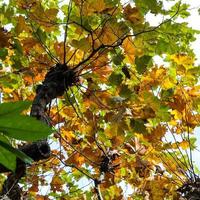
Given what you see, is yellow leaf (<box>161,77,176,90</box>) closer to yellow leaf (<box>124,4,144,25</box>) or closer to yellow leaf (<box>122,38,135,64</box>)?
yellow leaf (<box>122,38,135,64</box>)

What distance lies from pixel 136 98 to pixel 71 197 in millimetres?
3149

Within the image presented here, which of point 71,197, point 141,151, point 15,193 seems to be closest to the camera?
point 15,193

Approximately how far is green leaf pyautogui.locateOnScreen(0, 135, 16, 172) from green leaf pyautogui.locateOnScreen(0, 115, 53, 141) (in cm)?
2

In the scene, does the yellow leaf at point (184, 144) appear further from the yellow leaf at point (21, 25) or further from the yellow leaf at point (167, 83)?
the yellow leaf at point (21, 25)

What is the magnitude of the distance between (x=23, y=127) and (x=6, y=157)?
2.1 inches

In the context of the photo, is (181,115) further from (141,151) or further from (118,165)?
(118,165)

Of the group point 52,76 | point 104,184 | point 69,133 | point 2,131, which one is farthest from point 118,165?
point 2,131

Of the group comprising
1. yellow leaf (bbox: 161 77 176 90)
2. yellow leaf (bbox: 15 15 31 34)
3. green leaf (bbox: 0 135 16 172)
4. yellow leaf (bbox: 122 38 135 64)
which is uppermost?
yellow leaf (bbox: 15 15 31 34)

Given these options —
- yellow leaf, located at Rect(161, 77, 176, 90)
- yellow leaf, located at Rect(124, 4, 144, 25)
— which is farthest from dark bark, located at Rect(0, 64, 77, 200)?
yellow leaf, located at Rect(161, 77, 176, 90)

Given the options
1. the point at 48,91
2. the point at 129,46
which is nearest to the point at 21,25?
the point at 48,91

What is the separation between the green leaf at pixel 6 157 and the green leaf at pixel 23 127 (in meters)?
0.02

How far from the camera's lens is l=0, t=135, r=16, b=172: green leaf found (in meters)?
0.43

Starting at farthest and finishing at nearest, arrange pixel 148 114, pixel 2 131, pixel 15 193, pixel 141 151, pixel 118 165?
pixel 118 165 < pixel 141 151 < pixel 15 193 < pixel 148 114 < pixel 2 131

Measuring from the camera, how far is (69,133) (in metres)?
4.10
